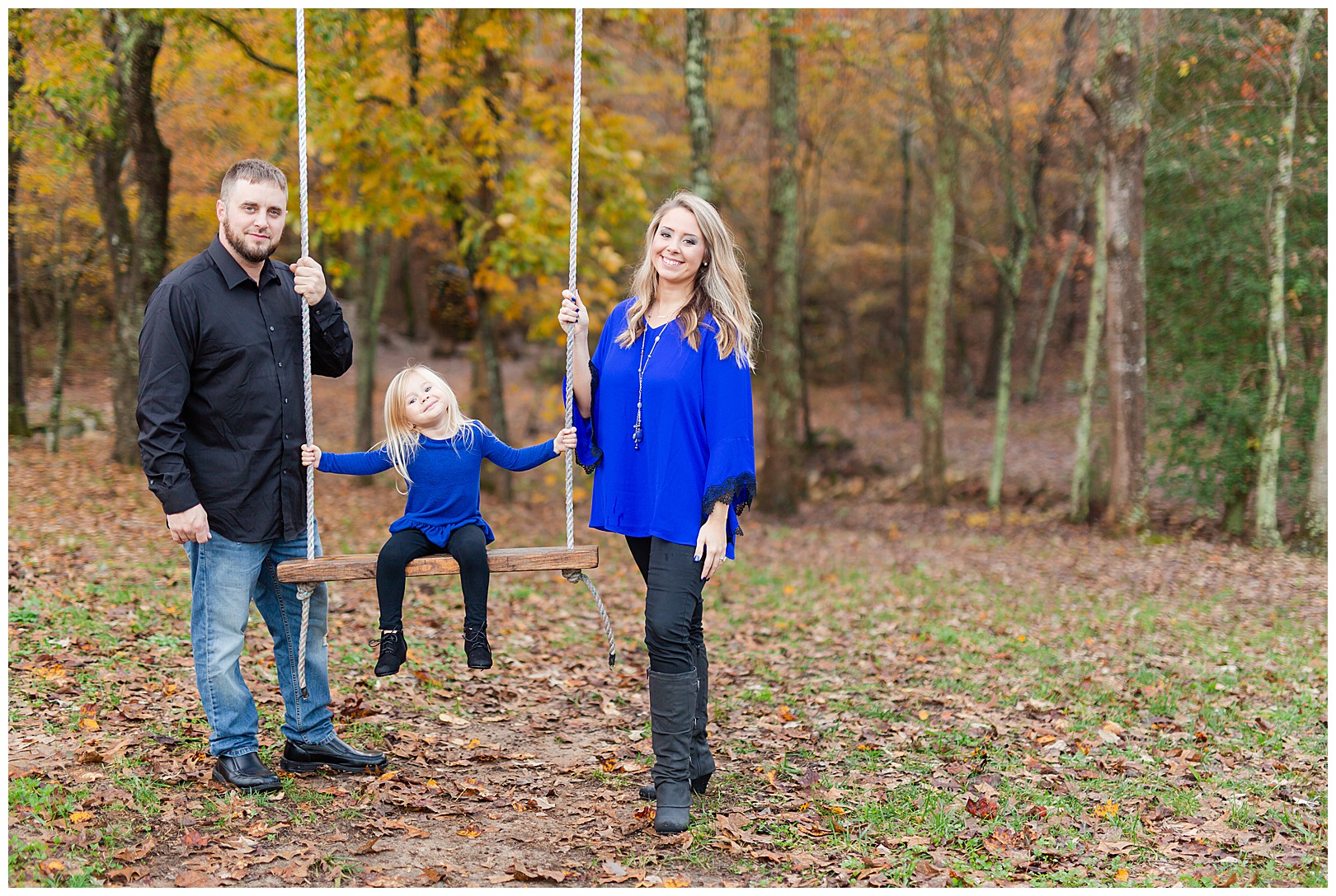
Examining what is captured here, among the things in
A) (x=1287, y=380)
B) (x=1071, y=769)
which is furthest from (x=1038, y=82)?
(x=1071, y=769)

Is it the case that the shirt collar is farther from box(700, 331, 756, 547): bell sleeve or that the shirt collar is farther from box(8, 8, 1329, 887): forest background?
box(8, 8, 1329, 887): forest background

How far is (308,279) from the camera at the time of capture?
3.84 m

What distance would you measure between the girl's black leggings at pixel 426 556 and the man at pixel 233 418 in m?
0.41

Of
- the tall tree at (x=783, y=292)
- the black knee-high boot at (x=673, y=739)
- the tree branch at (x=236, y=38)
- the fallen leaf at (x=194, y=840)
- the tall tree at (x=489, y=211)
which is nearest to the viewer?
the fallen leaf at (x=194, y=840)

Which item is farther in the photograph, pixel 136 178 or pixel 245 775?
pixel 136 178

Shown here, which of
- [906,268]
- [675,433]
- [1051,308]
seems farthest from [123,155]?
[1051,308]

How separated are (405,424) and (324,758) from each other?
141cm

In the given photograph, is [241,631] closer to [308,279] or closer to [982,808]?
[308,279]

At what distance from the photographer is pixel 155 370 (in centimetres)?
357

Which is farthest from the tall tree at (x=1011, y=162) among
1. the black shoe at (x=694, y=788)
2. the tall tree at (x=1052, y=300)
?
the black shoe at (x=694, y=788)

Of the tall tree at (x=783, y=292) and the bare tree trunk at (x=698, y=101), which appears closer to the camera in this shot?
the bare tree trunk at (x=698, y=101)

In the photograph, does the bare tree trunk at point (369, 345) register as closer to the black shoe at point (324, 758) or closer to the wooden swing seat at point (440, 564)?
the black shoe at point (324, 758)

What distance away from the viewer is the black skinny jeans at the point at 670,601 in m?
3.71

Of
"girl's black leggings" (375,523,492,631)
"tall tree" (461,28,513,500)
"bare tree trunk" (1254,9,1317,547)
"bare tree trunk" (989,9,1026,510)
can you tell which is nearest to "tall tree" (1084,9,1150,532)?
"bare tree trunk" (1254,9,1317,547)
